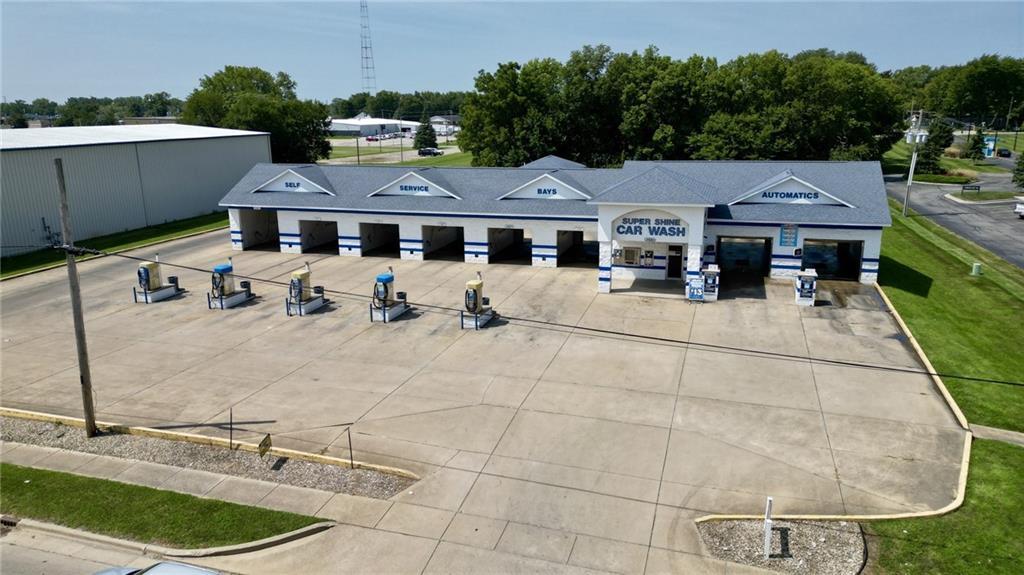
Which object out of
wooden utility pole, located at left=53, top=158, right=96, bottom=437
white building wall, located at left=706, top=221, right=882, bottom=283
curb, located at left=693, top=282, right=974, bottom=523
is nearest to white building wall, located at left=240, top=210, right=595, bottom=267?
white building wall, located at left=706, top=221, right=882, bottom=283

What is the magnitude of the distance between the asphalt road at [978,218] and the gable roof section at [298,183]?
41275 millimetres

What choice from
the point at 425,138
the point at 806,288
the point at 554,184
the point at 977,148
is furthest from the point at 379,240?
the point at 977,148

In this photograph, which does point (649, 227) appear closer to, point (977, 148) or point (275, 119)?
point (275, 119)

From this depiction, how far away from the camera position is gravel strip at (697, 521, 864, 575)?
13320mm

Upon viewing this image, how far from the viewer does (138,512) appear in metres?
15.2

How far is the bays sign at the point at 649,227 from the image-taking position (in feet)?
107

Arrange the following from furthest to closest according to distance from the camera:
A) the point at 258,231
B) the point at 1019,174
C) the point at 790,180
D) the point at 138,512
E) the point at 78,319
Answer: the point at 1019,174 → the point at 258,231 → the point at 790,180 → the point at 78,319 → the point at 138,512

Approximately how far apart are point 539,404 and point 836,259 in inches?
1032

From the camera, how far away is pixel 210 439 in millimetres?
18500

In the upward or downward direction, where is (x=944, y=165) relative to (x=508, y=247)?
upward

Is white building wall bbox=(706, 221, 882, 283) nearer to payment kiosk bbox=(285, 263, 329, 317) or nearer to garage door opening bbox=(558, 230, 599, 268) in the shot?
garage door opening bbox=(558, 230, 599, 268)

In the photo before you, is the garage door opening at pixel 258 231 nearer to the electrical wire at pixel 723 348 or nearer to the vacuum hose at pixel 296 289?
the vacuum hose at pixel 296 289

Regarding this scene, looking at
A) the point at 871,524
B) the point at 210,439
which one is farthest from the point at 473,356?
the point at 871,524

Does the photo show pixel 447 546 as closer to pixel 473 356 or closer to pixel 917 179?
pixel 473 356
